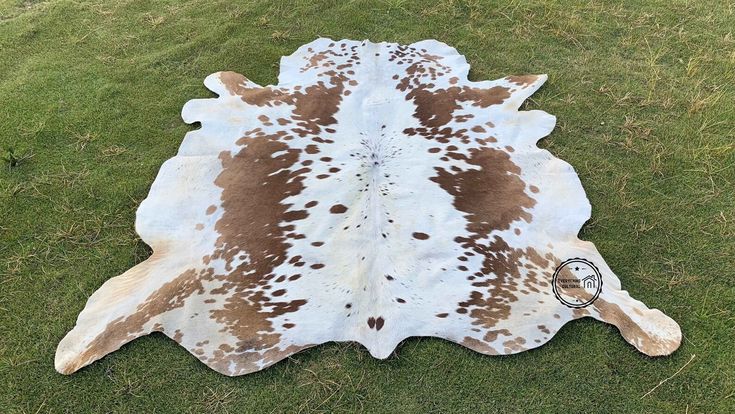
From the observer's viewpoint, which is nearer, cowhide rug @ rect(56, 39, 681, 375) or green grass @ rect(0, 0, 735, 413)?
green grass @ rect(0, 0, 735, 413)

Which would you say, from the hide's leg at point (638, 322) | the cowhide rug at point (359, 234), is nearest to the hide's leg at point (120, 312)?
the cowhide rug at point (359, 234)

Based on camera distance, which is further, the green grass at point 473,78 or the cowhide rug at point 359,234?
the cowhide rug at point 359,234

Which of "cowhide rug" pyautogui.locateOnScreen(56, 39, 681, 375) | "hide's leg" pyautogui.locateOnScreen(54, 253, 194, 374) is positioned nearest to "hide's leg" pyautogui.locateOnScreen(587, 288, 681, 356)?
"cowhide rug" pyautogui.locateOnScreen(56, 39, 681, 375)

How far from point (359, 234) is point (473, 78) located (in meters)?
1.52

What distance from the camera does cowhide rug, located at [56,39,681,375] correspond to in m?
1.96

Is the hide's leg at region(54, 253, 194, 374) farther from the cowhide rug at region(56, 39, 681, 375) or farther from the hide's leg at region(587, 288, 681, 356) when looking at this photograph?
the hide's leg at region(587, 288, 681, 356)

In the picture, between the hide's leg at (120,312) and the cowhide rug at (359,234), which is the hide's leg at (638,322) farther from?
the hide's leg at (120,312)

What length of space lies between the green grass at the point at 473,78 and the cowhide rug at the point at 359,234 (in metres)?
0.08

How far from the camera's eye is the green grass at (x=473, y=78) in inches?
71.3

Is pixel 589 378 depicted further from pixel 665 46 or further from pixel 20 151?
pixel 20 151

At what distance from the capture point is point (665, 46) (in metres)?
3.41

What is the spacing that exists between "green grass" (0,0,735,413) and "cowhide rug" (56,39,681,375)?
8 cm

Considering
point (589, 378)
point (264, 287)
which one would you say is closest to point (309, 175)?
point (264, 287)

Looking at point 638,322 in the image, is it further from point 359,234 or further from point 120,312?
point 120,312
